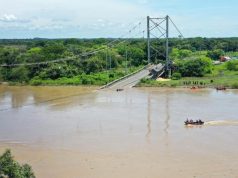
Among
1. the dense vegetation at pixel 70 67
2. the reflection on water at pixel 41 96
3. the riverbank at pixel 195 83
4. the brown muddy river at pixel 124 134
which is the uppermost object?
the dense vegetation at pixel 70 67

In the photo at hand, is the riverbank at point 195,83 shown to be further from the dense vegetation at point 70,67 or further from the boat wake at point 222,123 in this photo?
the boat wake at point 222,123

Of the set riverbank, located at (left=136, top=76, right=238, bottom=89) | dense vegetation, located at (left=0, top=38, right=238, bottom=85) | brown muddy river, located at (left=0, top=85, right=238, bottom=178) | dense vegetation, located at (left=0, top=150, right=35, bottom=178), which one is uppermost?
dense vegetation, located at (left=0, top=38, right=238, bottom=85)

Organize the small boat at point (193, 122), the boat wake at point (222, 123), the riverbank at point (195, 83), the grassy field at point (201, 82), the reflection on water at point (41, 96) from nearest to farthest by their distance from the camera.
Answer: the small boat at point (193, 122) < the boat wake at point (222, 123) < the reflection on water at point (41, 96) < the riverbank at point (195, 83) < the grassy field at point (201, 82)

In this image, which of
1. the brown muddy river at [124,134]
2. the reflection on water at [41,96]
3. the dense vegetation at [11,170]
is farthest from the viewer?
the reflection on water at [41,96]

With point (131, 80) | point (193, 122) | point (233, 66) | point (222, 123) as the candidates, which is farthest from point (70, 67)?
point (222, 123)

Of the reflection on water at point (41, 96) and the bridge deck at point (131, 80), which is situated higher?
the bridge deck at point (131, 80)

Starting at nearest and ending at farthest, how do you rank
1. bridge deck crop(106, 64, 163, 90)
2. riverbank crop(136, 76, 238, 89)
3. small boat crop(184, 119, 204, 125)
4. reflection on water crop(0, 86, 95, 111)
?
small boat crop(184, 119, 204, 125), reflection on water crop(0, 86, 95, 111), riverbank crop(136, 76, 238, 89), bridge deck crop(106, 64, 163, 90)

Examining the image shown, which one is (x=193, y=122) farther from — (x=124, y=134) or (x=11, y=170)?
(x=11, y=170)

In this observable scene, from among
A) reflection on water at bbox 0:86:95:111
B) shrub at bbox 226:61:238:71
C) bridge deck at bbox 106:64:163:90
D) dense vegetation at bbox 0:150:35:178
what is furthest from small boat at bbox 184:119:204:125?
shrub at bbox 226:61:238:71

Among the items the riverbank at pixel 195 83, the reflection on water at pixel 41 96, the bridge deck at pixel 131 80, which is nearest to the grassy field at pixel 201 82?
the riverbank at pixel 195 83

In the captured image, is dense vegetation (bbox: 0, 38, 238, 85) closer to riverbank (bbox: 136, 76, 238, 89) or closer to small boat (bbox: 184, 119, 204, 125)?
riverbank (bbox: 136, 76, 238, 89)
